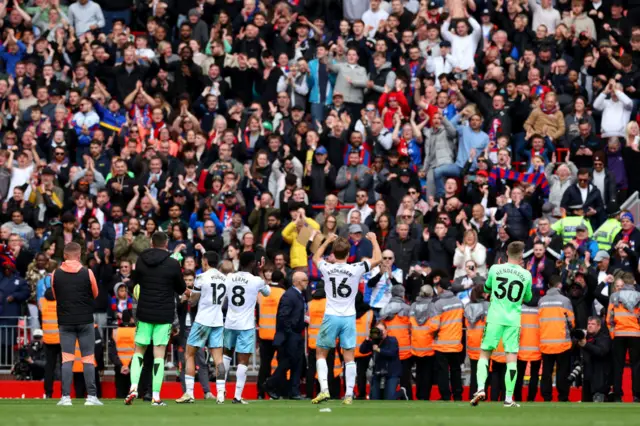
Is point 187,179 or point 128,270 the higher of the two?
point 187,179

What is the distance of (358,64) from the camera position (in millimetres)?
32406

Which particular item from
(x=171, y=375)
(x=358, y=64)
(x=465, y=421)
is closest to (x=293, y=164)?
(x=358, y=64)

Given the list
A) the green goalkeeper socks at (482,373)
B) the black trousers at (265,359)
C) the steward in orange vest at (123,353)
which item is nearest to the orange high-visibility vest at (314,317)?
the black trousers at (265,359)

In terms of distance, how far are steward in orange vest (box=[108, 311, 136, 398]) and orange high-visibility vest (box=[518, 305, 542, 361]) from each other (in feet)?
21.4

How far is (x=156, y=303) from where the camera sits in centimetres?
1945

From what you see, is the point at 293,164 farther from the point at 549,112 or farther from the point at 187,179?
the point at 549,112

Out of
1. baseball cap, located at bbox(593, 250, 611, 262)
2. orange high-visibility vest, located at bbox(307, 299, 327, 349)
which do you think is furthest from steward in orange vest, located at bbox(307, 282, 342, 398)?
baseball cap, located at bbox(593, 250, 611, 262)

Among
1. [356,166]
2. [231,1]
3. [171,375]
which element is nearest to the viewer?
[171,375]

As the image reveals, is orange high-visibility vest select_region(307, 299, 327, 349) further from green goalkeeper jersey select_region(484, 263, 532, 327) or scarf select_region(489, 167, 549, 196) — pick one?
green goalkeeper jersey select_region(484, 263, 532, 327)

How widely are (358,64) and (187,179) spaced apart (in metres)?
5.28

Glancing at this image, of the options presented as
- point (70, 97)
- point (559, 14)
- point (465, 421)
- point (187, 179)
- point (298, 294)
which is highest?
point (559, 14)

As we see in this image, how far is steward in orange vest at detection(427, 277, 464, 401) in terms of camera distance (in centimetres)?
2430

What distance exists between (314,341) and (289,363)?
93cm

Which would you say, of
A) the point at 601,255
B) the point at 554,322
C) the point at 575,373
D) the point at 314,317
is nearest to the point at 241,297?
the point at 314,317
